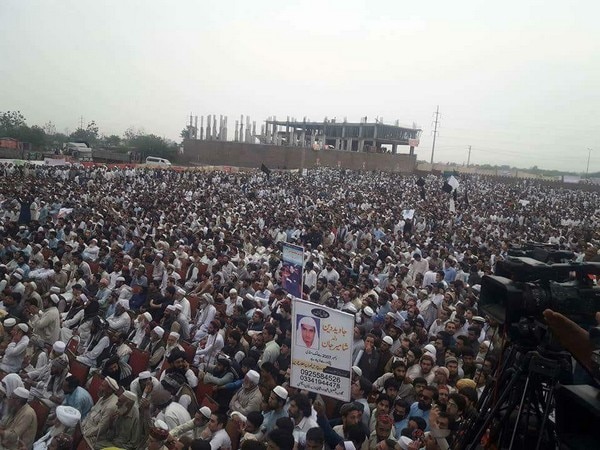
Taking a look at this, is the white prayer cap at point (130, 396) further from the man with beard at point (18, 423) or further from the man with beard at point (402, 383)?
the man with beard at point (402, 383)

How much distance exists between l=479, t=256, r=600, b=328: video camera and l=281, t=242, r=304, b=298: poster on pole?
6.03m

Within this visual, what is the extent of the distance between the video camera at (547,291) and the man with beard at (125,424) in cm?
372

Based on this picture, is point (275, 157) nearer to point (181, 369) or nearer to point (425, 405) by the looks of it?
point (181, 369)

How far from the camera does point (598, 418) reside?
136cm

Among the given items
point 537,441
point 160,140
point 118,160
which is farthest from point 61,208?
point 160,140

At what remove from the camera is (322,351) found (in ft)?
14.2

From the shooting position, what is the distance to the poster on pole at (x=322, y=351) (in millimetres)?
4250

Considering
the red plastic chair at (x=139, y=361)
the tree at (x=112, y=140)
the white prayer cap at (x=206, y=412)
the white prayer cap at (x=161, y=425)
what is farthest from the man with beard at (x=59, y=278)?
the tree at (x=112, y=140)

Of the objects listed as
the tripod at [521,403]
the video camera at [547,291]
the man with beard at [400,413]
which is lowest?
the man with beard at [400,413]

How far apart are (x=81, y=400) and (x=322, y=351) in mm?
2491

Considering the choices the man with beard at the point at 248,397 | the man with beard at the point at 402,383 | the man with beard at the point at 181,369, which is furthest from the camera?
the man with beard at the point at 181,369

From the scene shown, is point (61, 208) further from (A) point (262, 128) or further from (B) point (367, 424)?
(A) point (262, 128)

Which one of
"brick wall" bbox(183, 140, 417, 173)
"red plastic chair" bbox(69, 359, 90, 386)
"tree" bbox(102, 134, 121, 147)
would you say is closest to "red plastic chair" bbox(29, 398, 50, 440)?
"red plastic chair" bbox(69, 359, 90, 386)

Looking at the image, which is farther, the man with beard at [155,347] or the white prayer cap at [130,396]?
the man with beard at [155,347]
